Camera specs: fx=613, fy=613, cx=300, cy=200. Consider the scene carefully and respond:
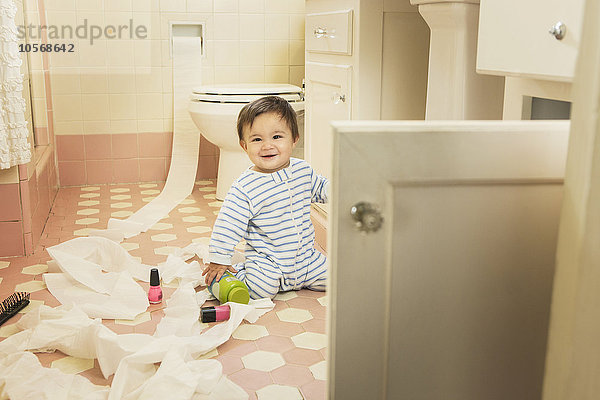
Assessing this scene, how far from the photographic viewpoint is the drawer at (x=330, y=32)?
1.87 metres

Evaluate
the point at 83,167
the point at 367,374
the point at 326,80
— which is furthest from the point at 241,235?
the point at 83,167

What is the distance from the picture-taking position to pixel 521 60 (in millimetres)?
1083

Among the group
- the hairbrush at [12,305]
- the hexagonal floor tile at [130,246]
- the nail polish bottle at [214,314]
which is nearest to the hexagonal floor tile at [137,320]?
the nail polish bottle at [214,314]

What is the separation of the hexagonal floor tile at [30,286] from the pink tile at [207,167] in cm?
148

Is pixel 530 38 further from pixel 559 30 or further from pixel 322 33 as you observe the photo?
pixel 322 33

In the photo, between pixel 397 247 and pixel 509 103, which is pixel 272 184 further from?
pixel 397 247

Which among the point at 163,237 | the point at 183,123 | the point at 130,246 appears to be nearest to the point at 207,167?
the point at 183,123

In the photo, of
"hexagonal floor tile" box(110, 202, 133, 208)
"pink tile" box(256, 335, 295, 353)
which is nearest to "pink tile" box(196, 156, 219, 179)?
"hexagonal floor tile" box(110, 202, 133, 208)

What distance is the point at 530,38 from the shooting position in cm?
105

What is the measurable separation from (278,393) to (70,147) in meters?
2.20

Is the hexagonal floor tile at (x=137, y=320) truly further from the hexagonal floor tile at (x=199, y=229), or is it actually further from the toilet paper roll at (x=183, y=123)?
the toilet paper roll at (x=183, y=123)

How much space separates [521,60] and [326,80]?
3.53 feet

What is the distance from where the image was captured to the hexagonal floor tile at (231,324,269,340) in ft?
4.73

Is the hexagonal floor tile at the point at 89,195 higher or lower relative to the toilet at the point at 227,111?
lower
